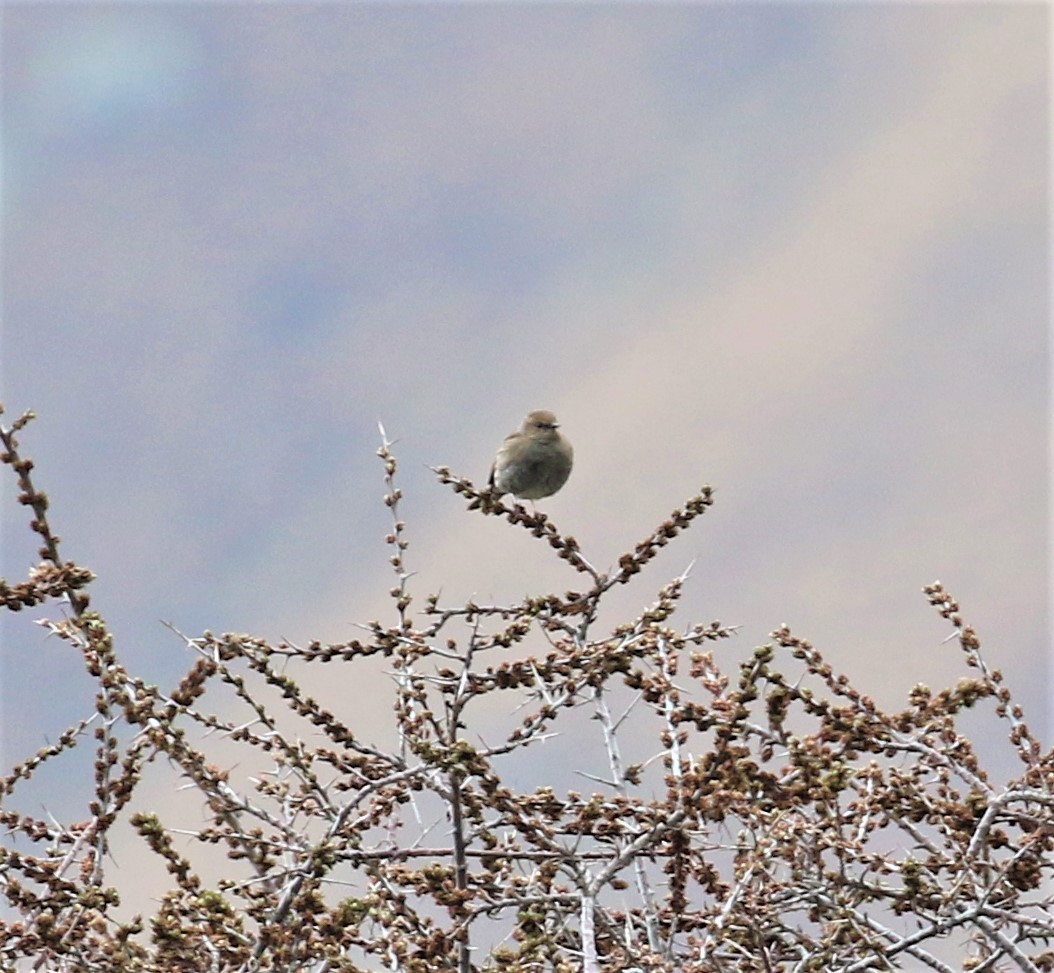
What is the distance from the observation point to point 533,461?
10680 millimetres

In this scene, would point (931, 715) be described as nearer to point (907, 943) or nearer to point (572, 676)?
point (907, 943)

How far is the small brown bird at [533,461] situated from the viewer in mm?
10680

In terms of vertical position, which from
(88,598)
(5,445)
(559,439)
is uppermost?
(559,439)

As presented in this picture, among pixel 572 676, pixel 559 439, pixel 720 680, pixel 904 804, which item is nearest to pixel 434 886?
pixel 572 676

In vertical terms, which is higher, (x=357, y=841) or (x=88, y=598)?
(x=88, y=598)

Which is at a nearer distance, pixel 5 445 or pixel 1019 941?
pixel 1019 941

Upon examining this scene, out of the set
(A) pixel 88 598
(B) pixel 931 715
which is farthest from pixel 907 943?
(A) pixel 88 598

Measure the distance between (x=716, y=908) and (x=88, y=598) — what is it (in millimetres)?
2587

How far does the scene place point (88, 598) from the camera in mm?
5680

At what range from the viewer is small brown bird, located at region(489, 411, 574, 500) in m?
10.7

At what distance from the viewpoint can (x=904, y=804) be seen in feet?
19.0

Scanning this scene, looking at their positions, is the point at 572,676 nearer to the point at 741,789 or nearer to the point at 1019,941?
the point at 741,789

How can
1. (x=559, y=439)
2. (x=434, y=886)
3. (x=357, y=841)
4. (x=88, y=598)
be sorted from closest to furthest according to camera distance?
(x=434, y=886), (x=357, y=841), (x=88, y=598), (x=559, y=439)

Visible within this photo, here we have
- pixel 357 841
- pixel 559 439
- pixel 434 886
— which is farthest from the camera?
pixel 559 439
